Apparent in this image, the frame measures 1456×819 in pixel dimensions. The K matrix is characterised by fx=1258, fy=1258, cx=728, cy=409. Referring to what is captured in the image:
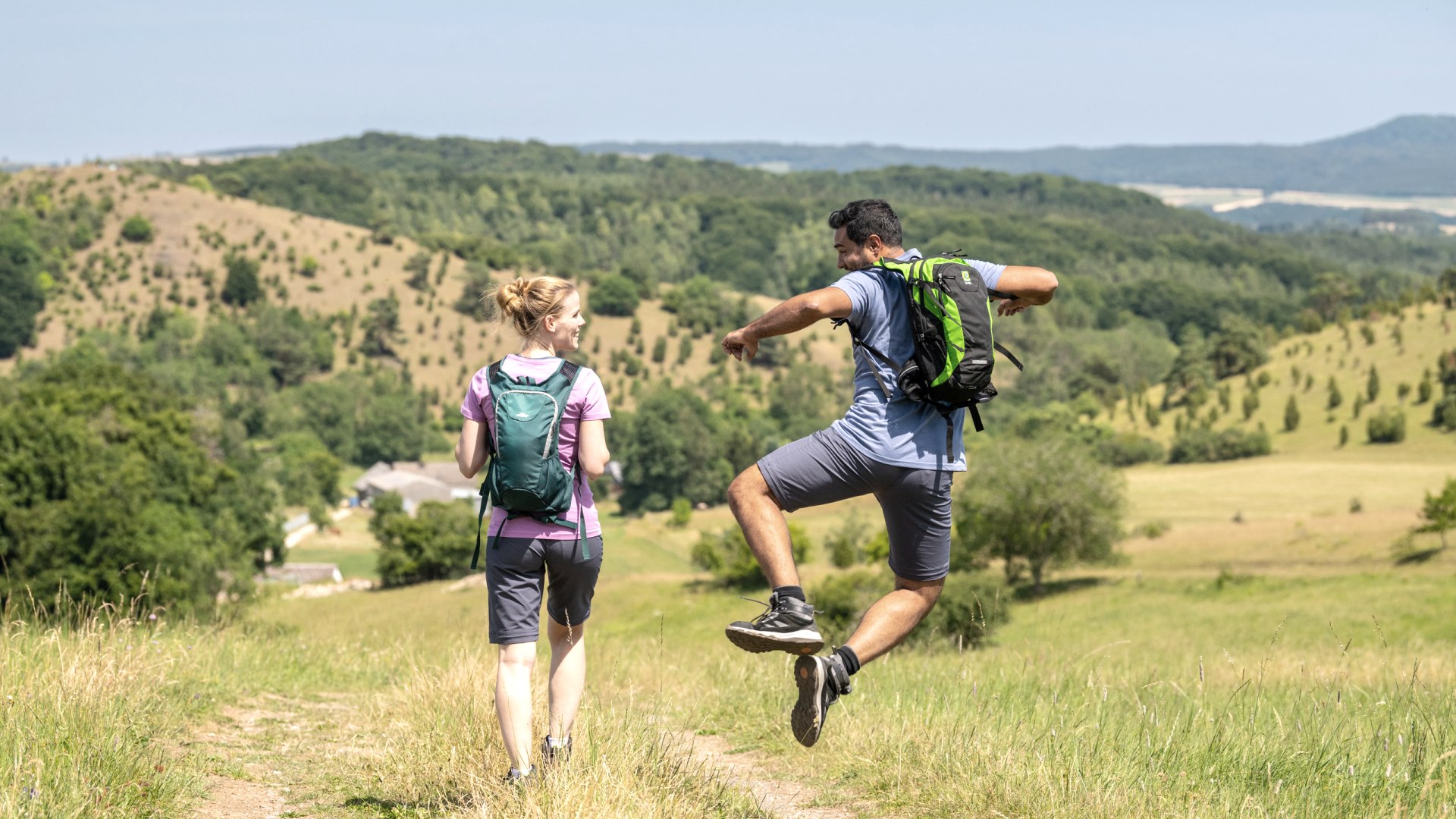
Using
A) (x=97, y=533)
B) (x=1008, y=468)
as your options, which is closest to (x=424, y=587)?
(x=97, y=533)

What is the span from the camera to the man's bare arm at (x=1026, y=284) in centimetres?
464

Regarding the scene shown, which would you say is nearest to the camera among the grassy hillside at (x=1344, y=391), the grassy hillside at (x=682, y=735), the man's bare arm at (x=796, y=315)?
the grassy hillside at (x=682, y=735)

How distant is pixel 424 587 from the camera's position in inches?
2072

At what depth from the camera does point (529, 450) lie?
13.9 ft

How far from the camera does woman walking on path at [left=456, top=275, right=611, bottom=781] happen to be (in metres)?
4.36

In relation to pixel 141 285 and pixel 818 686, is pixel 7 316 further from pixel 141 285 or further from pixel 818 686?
pixel 818 686

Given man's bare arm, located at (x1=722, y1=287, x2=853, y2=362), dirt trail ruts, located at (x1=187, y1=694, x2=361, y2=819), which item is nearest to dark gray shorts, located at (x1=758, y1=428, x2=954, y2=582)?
man's bare arm, located at (x1=722, y1=287, x2=853, y2=362)

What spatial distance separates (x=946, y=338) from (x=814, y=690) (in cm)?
129

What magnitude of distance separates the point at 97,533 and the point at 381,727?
31236mm

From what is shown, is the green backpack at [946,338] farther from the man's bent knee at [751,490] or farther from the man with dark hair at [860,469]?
the man's bent knee at [751,490]

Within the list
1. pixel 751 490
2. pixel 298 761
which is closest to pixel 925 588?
pixel 751 490

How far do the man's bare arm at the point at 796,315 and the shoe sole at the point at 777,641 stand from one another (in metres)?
0.96

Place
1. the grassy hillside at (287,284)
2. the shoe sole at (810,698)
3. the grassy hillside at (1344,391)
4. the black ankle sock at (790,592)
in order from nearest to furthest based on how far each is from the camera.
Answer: the shoe sole at (810,698) < the black ankle sock at (790,592) < the grassy hillside at (1344,391) < the grassy hillside at (287,284)

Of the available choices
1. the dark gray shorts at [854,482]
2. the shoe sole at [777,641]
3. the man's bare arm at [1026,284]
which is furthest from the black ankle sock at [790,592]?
the man's bare arm at [1026,284]
